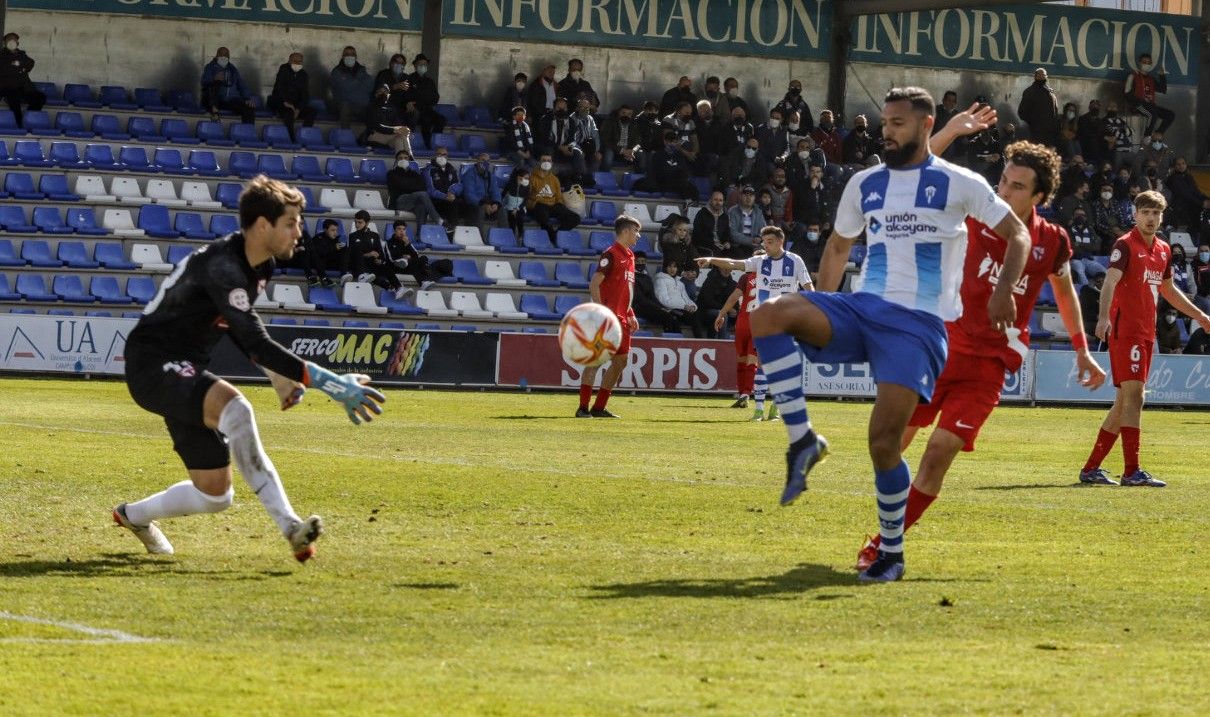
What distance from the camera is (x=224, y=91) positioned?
33.9m

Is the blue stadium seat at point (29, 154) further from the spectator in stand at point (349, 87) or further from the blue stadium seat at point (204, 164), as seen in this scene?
the spectator in stand at point (349, 87)

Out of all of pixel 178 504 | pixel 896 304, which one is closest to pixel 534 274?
pixel 178 504

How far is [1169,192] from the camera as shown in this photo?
127 ft

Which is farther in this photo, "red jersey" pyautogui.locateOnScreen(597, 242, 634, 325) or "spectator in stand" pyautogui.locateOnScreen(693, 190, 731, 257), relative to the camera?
"spectator in stand" pyautogui.locateOnScreen(693, 190, 731, 257)

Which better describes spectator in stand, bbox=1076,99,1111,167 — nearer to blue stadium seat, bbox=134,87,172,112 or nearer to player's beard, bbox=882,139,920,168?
blue stadium seat, bbox=134,87,172,112

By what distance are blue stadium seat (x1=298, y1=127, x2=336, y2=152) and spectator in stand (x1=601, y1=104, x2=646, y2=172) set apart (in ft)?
18.6

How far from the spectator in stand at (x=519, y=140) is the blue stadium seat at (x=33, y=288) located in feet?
29.8

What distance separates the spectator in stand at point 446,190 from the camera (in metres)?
33.1

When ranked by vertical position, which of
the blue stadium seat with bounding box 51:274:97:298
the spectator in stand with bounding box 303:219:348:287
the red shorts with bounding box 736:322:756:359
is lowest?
the blue stadium seat with bounding box 51:274:97:298

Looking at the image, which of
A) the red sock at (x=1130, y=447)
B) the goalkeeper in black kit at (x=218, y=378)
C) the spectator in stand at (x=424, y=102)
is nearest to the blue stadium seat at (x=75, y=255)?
the spectator in stand at (x=424, y=102)

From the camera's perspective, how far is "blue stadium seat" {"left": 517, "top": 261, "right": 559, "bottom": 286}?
33.3m

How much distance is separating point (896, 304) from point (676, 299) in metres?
23.9

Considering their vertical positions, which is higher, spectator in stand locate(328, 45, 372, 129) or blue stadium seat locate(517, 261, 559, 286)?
spectator in stand locate(328, 45, 372, 129)

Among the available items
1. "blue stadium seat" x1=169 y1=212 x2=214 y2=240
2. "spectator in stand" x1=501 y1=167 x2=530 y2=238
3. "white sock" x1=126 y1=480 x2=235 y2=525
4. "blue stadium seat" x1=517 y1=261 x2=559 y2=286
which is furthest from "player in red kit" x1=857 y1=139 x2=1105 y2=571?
"spectator in stand" x1=501 y1=167 x2=530 y2=238
